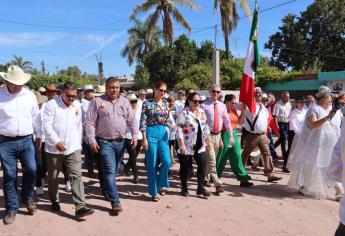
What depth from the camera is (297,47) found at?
124ft

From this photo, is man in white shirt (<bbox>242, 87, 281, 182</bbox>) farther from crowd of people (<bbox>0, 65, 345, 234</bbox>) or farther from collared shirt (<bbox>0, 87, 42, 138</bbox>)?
collared shirt (<bbox>0, 87, 42, 138</bbox>)

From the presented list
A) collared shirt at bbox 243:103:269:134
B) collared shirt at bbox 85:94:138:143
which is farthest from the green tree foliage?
collared shirt at bbox 85:94:138:143

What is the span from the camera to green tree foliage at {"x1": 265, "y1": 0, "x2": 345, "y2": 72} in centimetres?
3600

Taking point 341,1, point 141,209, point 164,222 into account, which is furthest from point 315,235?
point 341,1

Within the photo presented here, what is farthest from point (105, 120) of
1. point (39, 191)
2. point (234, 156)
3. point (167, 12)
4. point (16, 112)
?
point (167, 12)

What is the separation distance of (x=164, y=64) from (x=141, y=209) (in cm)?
2544

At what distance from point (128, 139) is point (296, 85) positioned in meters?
22.1

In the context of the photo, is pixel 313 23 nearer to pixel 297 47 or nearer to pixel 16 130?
pixel 297 47

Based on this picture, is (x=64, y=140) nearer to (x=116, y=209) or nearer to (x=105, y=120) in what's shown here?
(x=105, y=120)

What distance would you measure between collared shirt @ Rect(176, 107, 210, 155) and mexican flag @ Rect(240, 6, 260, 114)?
1.14 m

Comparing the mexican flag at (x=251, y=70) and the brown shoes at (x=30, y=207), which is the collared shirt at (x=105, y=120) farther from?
the mexican flag at (x=251, y=70)

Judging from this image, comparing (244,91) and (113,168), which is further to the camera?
(244,91)

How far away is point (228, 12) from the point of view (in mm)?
25906

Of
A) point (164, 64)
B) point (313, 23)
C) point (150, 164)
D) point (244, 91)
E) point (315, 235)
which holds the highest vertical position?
point (313, 23)
